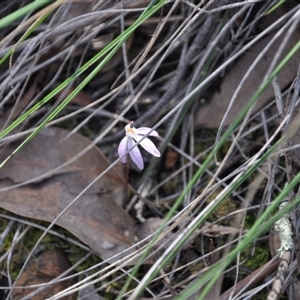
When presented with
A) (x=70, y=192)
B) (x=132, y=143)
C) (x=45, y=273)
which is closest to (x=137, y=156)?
(x=132, y=143)

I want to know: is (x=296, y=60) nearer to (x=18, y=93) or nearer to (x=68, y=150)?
(x=68, y=150)

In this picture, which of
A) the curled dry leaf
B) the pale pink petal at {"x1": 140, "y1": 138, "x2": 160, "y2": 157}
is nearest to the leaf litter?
the curled dry leaf

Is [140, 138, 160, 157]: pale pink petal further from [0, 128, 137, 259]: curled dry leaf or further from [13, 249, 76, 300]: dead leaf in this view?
[13, 249, 76, 300]: dead leaf

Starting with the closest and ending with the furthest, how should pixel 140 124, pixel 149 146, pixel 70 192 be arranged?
pixel 149 146
pixel 70 192
pixel 140 124

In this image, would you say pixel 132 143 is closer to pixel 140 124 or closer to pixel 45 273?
pixel 140 124

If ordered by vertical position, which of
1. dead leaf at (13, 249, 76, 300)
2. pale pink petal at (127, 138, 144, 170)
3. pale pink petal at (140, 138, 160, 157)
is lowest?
dead leaf at (13, 249, 76, 300)

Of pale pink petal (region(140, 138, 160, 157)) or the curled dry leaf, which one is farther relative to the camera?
the curled dry leaf

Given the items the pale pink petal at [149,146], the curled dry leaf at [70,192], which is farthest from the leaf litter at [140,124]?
the pale pink petal at [149,146]

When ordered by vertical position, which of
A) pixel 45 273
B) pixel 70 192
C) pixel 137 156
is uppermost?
pixel 137 156
